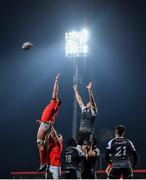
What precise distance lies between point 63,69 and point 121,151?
11.0 meters

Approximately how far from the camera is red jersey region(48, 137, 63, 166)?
365 inches

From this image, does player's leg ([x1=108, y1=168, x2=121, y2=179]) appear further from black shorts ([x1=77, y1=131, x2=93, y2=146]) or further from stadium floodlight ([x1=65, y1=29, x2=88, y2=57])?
stadium floodlight ([x1=65, y1=29, x2=88, y2=57])

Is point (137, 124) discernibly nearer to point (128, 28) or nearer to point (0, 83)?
point (128, 28)

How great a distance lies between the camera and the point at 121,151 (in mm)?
7770

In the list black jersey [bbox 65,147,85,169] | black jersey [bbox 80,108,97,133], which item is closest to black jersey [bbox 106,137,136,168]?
black jersey [bbox 65,147,85,169]

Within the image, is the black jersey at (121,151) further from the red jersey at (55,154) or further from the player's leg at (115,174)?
the red jersey at (55,154)

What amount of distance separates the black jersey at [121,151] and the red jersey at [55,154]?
5.77ft

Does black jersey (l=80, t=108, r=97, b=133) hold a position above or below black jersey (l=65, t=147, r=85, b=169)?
above

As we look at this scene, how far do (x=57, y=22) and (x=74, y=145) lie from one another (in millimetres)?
10747

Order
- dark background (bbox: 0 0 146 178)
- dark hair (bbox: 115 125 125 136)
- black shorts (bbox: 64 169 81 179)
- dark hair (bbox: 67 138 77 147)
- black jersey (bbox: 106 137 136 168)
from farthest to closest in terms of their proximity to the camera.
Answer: dark background (bbox: 0 0 146 178) → dark hair (bbox: 67 138 77 147) → black shorts (bbox: 64 169 81 179) → black jersey (bbox: 106 137 136 168) → dark hair (bbox: 115 125 125 136)

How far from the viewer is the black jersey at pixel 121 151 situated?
306 inches

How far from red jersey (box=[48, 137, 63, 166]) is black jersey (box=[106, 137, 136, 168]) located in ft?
5.77

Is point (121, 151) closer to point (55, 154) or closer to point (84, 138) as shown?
point (84, 138)

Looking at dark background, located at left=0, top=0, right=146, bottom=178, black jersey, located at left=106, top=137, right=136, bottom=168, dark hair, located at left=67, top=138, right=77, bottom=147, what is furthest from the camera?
dark background, located at left=0, top=0, right=146, bottom=178
